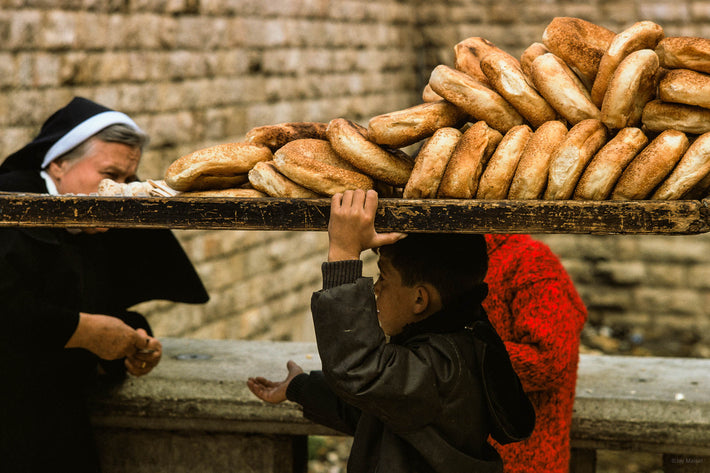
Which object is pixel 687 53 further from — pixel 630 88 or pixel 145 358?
pixel 145 358

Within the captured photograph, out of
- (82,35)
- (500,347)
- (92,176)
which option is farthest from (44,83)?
(500,347)

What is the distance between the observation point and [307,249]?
6.75 m

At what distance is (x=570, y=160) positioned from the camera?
1.54m

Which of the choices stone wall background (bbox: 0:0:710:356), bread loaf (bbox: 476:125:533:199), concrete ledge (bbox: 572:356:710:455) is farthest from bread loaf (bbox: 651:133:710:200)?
stone wall background (bbox: 0:0:710:356)

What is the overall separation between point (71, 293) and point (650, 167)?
1.76m

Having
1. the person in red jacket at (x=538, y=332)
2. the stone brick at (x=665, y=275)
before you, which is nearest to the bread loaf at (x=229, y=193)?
the person in red jacket at (x=538, y=332)

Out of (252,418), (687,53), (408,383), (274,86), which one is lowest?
(252,418)

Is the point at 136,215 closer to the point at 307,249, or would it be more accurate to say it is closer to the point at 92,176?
the point at 92,176

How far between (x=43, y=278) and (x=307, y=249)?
4.35 meters

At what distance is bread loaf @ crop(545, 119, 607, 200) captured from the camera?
154cm

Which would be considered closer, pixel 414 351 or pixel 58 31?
pixel 414 351

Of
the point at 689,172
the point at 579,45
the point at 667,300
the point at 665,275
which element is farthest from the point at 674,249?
the point at 689,172

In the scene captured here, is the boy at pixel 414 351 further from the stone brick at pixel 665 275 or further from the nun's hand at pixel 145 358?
the stone brick at pixel 665 275

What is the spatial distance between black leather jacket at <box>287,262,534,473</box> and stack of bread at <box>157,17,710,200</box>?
0.79 feet
